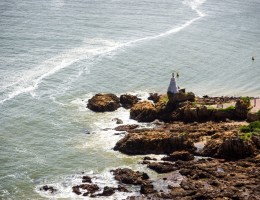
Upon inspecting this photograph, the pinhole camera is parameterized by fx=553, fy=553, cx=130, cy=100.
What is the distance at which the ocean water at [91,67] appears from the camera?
6988 centimetres

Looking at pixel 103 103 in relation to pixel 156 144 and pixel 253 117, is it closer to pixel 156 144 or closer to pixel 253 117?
pixel 156 144

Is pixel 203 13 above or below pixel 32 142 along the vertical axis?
above

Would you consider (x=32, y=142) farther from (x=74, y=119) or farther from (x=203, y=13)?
(x=203, y=13)

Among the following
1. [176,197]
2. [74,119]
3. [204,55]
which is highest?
[204,55]

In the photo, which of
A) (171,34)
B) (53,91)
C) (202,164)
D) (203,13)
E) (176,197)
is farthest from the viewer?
(203,13)

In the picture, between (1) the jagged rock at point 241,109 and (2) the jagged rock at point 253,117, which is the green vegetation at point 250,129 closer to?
(2) the jagged rock at point 253,117

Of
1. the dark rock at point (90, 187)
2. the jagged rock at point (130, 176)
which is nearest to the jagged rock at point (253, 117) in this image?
the jagged rock at point (130, 176)

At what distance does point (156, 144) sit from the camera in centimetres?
7094

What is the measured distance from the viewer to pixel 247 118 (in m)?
77.8

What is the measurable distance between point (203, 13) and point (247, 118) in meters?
88.3

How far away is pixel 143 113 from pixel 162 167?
18.2 m

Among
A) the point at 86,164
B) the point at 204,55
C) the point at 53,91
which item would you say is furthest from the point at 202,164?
the point at 204,55

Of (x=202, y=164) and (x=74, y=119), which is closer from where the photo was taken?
(x=202, y=164)

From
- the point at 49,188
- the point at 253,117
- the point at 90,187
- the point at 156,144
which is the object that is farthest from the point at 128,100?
the point at 49,188
